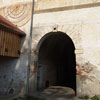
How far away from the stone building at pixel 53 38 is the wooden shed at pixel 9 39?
41 centimetres

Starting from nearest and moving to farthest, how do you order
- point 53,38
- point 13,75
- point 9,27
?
point 9,27
point 13,75
point 53,38

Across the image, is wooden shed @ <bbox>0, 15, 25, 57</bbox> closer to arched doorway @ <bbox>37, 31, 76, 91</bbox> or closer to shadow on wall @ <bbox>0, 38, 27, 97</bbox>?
shadow on wall @ <bbox>0, 38, 27, 97</bbox>

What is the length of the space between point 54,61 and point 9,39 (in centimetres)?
529

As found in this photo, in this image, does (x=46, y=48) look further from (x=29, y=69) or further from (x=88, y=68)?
(x=88, y=68)

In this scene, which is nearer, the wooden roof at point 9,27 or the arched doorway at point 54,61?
the wooden roof at point 9,27

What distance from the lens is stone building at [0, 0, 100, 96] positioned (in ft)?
21.5

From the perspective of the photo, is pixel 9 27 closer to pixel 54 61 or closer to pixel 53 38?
pixel 53 38

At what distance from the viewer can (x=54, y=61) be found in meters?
11.4

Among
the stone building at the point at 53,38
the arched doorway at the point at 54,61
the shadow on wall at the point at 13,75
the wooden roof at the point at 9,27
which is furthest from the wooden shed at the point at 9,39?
the arched doorway at the point at 54,61

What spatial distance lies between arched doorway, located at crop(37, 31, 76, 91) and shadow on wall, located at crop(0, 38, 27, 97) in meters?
1.55

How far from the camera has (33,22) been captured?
8.10m

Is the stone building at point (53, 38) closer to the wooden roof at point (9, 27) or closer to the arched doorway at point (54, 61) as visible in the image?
the arched doorway at point (54, 61)

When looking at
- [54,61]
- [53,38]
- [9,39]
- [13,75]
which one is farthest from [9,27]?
Result: [54,61]

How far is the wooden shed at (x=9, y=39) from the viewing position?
6707mm
